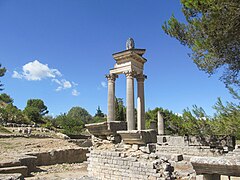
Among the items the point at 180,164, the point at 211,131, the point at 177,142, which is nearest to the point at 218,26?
the point at 211,131

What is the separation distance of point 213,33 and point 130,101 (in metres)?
8.77

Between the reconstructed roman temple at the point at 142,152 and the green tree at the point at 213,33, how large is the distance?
3673 mm

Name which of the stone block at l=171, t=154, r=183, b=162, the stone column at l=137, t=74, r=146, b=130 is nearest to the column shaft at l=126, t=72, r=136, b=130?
the stone column at l=137, t=74, r=146, b=130

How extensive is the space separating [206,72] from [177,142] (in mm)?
7873

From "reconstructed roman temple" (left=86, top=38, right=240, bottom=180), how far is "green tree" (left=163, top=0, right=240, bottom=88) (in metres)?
3.67

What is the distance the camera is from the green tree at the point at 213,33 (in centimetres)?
734

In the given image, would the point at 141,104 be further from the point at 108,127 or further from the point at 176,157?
the point at 108,127

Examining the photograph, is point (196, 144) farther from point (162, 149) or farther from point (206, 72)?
point (206, 72)

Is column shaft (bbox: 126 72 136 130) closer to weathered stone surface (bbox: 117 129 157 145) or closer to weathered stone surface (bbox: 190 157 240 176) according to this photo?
weathered stone surface (bbox: 117 129 157 145)

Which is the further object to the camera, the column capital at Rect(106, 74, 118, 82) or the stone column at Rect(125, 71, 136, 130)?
the column capital at Rect(106, 74, 118, 82)

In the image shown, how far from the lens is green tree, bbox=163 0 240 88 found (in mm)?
7340

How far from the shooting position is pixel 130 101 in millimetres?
15812

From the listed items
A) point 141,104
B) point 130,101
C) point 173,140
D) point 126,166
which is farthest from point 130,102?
→ point 126,166

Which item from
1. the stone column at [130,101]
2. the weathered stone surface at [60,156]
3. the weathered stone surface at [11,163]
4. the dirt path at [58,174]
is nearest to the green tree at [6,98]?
the weathered stone surface at [60,156]
